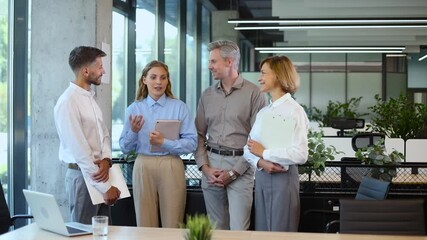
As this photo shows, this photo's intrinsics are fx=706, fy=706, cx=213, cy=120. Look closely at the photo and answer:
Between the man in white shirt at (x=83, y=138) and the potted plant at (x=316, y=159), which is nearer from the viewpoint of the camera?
the man in white shirt at (x=83, y=138)

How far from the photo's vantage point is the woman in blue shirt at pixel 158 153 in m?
4.70

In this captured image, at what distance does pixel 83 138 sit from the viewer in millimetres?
4238

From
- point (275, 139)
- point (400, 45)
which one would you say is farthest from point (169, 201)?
point (400, 45)

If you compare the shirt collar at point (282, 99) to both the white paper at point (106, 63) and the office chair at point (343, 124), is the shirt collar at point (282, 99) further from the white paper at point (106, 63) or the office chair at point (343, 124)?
the office chair at point (343, 124)

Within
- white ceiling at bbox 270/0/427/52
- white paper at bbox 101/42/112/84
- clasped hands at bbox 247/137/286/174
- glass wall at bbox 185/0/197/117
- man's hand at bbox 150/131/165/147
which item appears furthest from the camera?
glass wall at bbox 185/0/197/117

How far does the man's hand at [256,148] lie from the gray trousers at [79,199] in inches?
40.7

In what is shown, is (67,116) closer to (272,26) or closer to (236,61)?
(236,61)

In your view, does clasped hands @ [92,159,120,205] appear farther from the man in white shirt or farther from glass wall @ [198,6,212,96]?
glass wall @ [198,6,212,96]

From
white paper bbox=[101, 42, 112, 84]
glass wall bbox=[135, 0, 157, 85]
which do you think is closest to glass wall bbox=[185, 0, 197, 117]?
glass wall bbox=[135, 0, 157, 85]

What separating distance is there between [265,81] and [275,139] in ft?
1.17

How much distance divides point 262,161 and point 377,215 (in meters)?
0.86

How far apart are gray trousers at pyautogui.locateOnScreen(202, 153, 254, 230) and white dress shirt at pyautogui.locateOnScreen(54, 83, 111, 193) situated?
0.76 metres

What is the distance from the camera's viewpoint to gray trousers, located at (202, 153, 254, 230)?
464cm

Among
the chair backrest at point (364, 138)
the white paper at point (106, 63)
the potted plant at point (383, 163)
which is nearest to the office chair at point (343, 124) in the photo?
the chair backrest at point (364, 138)
